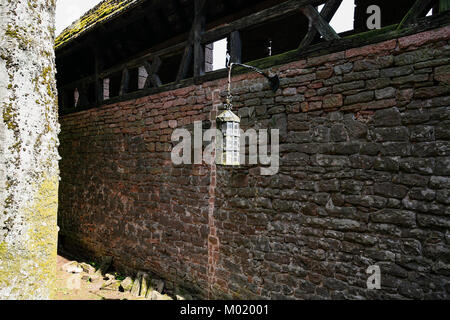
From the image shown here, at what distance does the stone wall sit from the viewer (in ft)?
8.79

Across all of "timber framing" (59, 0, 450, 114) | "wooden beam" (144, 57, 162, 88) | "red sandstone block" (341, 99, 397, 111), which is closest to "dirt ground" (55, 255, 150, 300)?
"timber framing" (59, 0, 450, 114)

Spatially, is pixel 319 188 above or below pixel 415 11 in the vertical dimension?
below

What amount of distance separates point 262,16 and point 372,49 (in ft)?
5.15

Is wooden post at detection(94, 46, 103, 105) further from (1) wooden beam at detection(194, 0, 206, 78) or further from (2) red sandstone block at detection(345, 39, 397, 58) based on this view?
(2) red sandstone block at detection(345, 39, 397, 58)

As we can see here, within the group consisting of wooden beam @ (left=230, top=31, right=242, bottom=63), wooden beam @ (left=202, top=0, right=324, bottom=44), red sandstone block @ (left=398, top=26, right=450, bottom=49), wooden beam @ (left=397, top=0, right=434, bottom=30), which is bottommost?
red sandstone block @ (left=398, top=26, right=450, bottom=49)

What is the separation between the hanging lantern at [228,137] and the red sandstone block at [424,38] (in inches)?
74.2

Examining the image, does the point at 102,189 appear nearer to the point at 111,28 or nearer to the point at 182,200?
the point at 182,200

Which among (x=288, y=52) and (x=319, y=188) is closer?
(x=319, y=188)

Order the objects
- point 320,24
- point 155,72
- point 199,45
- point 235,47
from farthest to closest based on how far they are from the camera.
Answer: point 155,72 < point 199,45 < point 235,47 < point 320,24

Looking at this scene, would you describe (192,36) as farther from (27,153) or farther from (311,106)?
(27,153)

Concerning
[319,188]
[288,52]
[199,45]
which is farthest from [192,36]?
[319,188]

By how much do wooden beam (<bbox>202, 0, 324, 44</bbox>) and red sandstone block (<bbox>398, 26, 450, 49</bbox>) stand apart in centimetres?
119

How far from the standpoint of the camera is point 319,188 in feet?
10.8

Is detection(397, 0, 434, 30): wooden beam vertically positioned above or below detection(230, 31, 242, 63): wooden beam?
below
